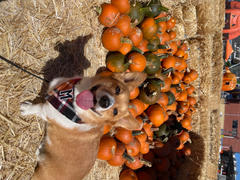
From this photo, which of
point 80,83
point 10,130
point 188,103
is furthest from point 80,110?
point 188,103

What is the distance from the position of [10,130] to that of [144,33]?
3.41 m

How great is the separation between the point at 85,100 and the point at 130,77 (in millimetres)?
848

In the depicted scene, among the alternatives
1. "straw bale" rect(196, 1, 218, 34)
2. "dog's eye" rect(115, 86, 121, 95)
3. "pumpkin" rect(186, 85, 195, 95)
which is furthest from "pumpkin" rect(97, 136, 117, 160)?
"straw bale" rect(196, 1, 218, 34)

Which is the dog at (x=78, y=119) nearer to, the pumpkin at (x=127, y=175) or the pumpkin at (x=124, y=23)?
the pumpkin at (x=124, y=23)

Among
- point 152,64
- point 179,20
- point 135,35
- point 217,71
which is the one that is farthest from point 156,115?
point 179,20

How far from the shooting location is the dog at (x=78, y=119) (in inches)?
76.4

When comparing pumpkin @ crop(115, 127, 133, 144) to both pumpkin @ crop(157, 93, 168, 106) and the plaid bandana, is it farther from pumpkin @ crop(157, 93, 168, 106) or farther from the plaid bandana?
the plaid bandana

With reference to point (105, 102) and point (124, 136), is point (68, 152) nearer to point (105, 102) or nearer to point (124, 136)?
point (105, 102)

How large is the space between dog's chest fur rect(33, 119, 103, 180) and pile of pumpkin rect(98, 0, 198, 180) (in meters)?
0.58

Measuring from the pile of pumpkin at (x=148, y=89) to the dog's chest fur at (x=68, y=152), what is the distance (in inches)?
22.9

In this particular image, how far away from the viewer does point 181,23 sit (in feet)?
16.6

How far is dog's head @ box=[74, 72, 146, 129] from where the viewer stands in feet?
6.16

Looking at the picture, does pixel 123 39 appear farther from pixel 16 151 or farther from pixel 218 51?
pixel 218 51

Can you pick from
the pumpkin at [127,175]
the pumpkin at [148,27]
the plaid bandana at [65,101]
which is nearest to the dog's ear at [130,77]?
the plaid bandana at [65,101]
